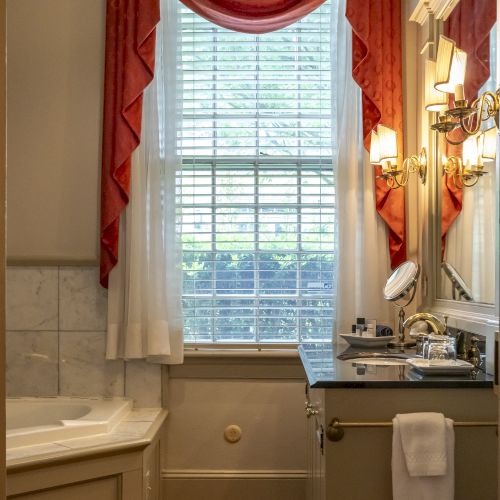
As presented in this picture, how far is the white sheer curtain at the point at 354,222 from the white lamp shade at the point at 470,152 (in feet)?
2.37

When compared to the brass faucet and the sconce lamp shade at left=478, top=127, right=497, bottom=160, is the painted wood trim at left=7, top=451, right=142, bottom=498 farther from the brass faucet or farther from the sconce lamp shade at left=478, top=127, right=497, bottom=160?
the sconce lamp shade at left=478, top=127, right=497, bottom=160

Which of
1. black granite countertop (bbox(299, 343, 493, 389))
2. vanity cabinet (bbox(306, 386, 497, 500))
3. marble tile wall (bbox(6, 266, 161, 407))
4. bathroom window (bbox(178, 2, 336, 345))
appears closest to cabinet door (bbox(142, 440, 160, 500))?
marble tile wall (bbox(6, 266, 161, 407))

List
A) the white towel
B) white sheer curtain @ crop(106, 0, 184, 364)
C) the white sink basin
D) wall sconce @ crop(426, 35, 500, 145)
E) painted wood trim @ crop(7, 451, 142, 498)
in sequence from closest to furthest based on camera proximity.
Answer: the white towel, wall sconce @ crop(426, 35, 500, 145), painted wood trim @ crop(7, 451, 142, 498), the white sink basin, white sheer curtain @ crop(106, 0, 184, 364)

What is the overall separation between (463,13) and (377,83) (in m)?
0.62

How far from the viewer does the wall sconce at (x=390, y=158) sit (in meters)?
2.76

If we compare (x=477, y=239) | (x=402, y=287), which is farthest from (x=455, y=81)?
(x=402, y=287)

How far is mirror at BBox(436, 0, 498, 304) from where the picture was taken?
2.26m

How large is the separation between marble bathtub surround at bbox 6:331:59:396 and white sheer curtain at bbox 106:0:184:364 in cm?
31

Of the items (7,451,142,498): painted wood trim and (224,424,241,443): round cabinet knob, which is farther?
(224,424,241,443): round cabinet knob

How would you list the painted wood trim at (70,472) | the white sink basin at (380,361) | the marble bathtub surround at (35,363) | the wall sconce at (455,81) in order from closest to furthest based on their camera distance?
the wall sconce at (455,81)
the painted wood trim at (70,472)
the white sink basin at (380,361)
the marble bathtub surround at (35,363)

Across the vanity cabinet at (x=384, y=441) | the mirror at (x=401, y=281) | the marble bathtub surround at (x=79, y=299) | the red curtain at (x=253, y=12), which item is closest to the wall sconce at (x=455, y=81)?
the vanity cabinet at (x=384, y=441)

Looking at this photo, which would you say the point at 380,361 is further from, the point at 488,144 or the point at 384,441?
the point at 488,144

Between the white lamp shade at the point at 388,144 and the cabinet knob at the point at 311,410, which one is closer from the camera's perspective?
the cabinet knob at the point at 311,410

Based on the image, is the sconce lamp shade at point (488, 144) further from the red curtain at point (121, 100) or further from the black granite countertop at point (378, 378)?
the red curtain at point (121, 100)
